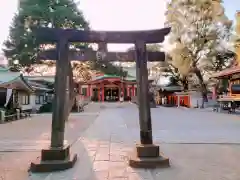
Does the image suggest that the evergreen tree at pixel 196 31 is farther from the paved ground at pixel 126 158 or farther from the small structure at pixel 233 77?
the paved ground at pixel 126 158

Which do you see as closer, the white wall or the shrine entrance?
the white wall

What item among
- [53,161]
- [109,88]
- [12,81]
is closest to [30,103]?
[12,81]

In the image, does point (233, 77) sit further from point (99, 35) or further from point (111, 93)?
point (111, 93)

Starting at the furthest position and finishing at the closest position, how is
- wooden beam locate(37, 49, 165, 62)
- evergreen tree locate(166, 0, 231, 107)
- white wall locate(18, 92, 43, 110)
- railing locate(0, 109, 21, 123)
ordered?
evergreen tree locate(166, 0, 231, 107)
white wall locate(18, 92, 43, 110)
railing locate(0, 109, 21, 123)
wooden beam locate(37, 49, 165, 62)

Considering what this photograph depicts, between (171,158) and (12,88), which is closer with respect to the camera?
(171,158)

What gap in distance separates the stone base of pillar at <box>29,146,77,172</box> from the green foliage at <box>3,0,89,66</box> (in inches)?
824

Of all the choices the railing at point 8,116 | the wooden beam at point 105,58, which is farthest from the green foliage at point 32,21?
the wooden beam at point 105,58

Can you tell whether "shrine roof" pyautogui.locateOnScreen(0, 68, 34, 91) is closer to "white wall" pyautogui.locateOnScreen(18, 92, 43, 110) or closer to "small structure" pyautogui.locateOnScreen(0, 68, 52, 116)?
"small structure" pyautogui.locateOnScreen(0, 68, 52, 116)

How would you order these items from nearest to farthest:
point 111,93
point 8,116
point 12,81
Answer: point 8,116 → point 12,81 → point 111,93

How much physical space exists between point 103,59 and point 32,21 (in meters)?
21.9

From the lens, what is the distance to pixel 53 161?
6371 millimetres

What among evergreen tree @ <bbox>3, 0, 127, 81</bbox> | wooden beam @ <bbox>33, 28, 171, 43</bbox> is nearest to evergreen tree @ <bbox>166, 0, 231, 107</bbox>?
evergreen tree @ <bbox>3, 0, 127, 81</bbox>

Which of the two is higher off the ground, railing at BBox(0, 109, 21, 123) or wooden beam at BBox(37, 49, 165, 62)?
wooden beam at BBox(37, 49, 165, 62)

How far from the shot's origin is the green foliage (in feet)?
85.9
